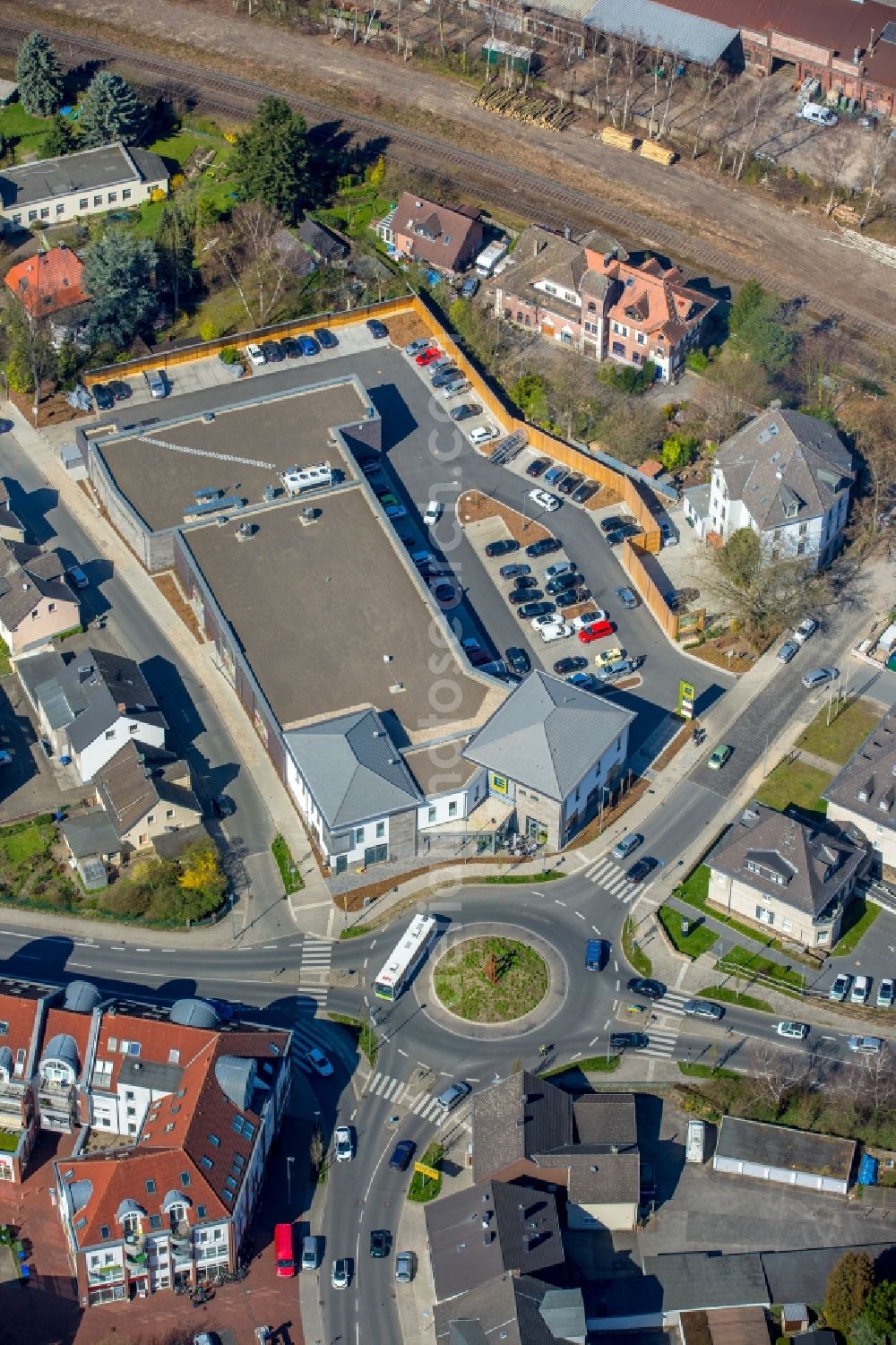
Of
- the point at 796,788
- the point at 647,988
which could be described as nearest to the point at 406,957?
the point at 647,988

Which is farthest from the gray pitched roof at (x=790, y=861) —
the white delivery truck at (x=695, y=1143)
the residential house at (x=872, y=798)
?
the white delivery truck at (x=695, y=1143)

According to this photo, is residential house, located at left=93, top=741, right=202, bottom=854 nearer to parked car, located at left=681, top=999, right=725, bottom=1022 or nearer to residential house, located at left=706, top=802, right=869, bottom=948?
parked car, located at left=681, top=999, right=725, bottom=1022

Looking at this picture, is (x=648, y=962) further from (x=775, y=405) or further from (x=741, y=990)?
(x=775, y=405)

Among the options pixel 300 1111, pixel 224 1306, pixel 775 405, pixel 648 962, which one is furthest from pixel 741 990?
pixel 775 405

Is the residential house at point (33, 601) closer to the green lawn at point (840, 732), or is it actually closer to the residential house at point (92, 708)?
the residential house at point (92, 708)

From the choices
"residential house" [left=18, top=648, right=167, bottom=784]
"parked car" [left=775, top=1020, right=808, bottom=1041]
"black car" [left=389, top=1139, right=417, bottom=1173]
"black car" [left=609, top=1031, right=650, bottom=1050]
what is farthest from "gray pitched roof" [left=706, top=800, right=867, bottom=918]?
"residential house" [left=18, top=648, right=167, bottom=784]

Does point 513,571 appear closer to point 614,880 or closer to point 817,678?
point 817,678
